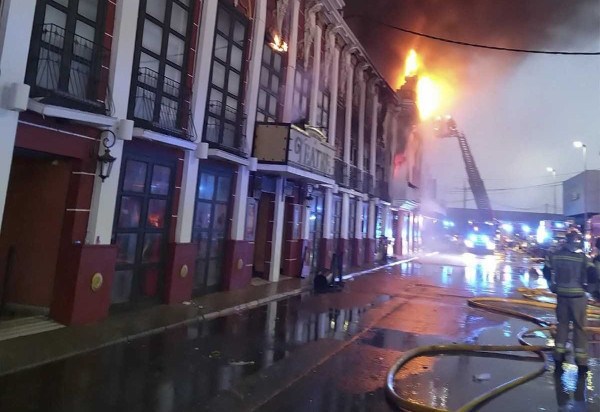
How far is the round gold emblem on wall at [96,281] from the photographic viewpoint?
7.33m

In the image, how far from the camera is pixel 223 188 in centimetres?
1153

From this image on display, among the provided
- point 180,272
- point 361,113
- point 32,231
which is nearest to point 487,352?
point 180,272

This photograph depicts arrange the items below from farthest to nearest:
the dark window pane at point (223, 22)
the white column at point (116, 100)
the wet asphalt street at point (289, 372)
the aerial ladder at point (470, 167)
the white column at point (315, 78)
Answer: the aerial ladder at point (470, 167) → the white column at point (315, 78) → the dark window pane at point (223, 22) → the white column at point (116, 100) → the wet asphalt street at point (289, 372)

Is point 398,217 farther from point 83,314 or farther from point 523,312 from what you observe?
point 83,314

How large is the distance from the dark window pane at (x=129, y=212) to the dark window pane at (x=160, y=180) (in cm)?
51

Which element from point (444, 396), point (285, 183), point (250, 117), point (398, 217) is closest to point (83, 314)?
point (444, 396)

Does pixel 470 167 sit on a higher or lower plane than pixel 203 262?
higher

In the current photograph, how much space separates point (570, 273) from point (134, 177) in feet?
26.1

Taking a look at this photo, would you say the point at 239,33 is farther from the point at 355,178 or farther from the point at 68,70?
the point at 355,178

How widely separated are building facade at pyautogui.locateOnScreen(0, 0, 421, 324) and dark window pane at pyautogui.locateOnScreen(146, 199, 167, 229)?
1.1 inches

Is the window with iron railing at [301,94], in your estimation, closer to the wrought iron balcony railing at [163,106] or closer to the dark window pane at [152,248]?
the wrought iron balcony railing at [163,106]

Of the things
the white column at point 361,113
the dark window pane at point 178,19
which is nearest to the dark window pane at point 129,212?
the dark window pane at point 178,19

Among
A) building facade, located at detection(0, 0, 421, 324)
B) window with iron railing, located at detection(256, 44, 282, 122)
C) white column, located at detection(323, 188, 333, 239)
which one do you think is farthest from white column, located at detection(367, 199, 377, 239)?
window with iron railing, located at detection(256, 44, 282, 122)

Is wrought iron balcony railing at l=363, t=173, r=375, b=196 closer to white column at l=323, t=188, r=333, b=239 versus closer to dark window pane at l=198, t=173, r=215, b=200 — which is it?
white column at l=323, t=188, r=333, b=239
